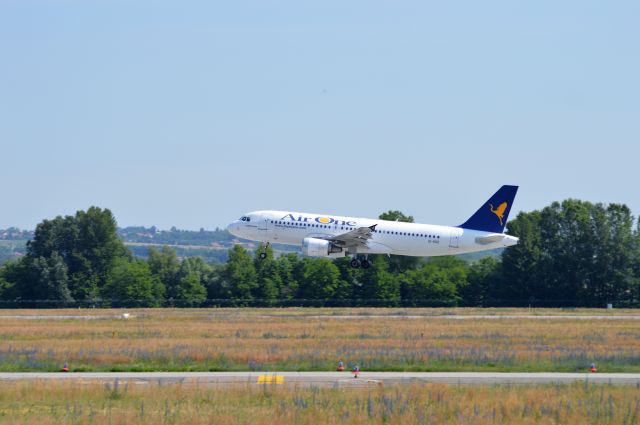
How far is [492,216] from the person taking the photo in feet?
223

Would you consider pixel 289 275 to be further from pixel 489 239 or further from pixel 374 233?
pixel 489 239

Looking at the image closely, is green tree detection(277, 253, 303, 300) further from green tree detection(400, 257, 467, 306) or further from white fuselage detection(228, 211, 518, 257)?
white fuselage detection(228, 211, 518, 257)

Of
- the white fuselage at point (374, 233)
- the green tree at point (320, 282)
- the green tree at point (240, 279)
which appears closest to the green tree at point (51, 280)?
the green tree at point (240, 279)

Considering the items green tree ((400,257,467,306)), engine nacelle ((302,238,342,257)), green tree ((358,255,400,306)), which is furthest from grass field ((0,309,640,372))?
green tree ((400,257,467,306))

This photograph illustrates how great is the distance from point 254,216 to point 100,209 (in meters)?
47.6

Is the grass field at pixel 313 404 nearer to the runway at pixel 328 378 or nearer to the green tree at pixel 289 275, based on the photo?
the runway at pixel 328 378

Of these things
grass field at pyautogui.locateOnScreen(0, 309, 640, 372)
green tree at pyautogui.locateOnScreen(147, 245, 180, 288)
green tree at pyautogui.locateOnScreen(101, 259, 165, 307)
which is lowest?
grass field at pyautogui.locateOnScreen(0, 309, 640, 372)

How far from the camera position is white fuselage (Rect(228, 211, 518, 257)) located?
215ft

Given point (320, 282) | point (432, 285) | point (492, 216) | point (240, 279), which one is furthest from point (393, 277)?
point (492, 216)

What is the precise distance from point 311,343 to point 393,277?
45.2m

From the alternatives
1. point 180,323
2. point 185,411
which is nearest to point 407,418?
point 185,411

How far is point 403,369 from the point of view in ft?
108

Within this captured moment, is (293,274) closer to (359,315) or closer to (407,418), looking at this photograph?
(359,315)

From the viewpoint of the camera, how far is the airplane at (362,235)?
65500 mm
